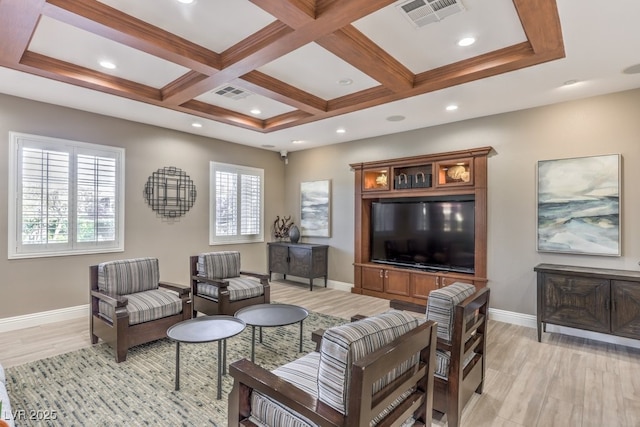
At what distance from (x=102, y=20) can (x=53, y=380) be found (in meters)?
Answer: 2.87

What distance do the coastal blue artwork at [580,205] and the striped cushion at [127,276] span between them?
15.6 feet

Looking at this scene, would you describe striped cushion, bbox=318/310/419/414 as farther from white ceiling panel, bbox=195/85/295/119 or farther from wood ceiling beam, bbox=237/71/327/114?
white ceiling panel, bbox=195/85/295/119

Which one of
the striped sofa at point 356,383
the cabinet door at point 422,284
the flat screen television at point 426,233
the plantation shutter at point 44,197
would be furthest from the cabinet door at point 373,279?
the plantation shutter at point 44,197

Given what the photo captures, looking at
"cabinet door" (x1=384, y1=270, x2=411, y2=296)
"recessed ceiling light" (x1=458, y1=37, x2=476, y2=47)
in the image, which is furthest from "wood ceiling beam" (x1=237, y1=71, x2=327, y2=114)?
"cabinet door" (x1=384, y1=270, x2=411, y2=296)

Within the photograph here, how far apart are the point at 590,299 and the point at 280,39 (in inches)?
155

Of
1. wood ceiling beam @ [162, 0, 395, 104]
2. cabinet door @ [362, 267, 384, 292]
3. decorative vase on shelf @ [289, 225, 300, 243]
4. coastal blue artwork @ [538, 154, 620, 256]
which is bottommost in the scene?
cabinet door @ [362, 267, 384, 292]

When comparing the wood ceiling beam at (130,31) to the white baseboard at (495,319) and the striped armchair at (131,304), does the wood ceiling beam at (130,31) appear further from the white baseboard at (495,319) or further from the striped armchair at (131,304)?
the white baseboard at (495,319)

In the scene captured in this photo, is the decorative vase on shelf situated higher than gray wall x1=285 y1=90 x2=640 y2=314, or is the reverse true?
gray wall x1=285 y1=90 x2=640 y2=314

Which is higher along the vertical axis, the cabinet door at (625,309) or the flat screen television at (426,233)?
the flat screen television at (426,233)

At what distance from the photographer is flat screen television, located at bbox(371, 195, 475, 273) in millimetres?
4855

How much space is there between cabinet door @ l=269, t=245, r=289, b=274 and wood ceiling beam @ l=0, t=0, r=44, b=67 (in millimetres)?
4616

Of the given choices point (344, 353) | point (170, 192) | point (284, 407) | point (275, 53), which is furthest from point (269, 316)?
point (170, 192)

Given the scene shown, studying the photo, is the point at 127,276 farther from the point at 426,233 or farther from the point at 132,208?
the point at 426,233

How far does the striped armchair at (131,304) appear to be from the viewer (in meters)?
3.14
